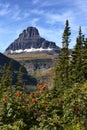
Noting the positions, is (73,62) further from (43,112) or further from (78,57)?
(43,112)

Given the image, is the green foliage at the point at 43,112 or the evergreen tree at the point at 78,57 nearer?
the green foliage at the point at 43,112

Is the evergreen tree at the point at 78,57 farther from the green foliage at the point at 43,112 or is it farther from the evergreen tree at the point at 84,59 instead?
the green foliage at the point at 43,112

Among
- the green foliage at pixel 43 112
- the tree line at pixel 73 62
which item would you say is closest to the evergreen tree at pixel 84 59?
the tree line at pixel 73 62

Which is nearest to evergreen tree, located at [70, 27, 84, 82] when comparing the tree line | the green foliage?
the tree line

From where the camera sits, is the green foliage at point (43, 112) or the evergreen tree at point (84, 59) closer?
the green foliage at point (43, 112)

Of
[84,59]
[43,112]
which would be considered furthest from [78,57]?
[43,112]

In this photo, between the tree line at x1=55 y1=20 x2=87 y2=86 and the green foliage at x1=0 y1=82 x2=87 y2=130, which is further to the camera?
the tree line at x1=55 y1=20 x2=87 y2=86

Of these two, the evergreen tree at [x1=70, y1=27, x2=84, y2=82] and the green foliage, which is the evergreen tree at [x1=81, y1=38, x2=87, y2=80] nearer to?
the evergreen tree at [x1=70, y1=27, x2=84, y2=82]

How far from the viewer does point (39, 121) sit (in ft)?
49.0

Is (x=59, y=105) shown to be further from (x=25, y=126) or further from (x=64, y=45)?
(x=64, y=45)

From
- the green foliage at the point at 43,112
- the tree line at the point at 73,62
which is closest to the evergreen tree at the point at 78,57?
the tree line at the point at 73,62

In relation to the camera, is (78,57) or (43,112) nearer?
(43,112)

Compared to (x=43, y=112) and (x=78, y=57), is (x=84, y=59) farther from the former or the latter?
(x=43, y=112)

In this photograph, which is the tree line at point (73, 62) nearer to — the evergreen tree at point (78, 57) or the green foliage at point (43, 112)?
the evergreen tree at point (78, 57)
